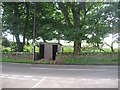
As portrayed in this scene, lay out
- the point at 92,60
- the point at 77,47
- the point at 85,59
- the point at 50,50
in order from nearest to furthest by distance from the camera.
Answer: the point at 92,60, the point at 85,59, the point at 77,47, the point at 50,50

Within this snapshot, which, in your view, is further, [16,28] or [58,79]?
[16,28]

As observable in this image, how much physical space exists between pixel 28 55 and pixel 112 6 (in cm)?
588

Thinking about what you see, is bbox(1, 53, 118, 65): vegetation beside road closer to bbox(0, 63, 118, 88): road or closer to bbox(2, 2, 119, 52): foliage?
bbox(2, 2, 119, 52): foliage

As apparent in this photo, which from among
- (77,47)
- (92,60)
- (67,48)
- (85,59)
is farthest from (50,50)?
(92,60)

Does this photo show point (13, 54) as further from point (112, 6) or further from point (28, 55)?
point (112, 6)

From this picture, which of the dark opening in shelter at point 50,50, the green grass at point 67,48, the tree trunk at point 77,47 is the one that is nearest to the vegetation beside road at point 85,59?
the tree trunk at point 77,47

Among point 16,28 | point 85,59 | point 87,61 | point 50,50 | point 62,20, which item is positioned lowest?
point 87,61

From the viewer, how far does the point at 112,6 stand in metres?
13.5

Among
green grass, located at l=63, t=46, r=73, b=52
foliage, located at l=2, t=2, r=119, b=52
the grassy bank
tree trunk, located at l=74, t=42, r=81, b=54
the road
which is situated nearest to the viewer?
the road

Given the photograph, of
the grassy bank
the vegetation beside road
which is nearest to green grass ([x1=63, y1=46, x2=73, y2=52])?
the vegetation beside road

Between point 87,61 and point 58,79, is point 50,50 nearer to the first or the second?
point 87,61

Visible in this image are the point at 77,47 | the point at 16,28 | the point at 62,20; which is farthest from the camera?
the point at 62,20

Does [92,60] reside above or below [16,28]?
below

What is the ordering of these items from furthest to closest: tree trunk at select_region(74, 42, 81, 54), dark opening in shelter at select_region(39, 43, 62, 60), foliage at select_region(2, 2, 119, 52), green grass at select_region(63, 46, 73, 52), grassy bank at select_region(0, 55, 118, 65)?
green grass at select_region(63, 46, 73, 52), dark opening in shelter at select_region(39, 43, 62, 60), tree trunk at select_region(74, 42, 81, 54), foliage at select_region(2, 2, 119, 52), grassy bank at select_region(0, 55, 118, 65)
